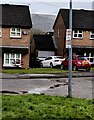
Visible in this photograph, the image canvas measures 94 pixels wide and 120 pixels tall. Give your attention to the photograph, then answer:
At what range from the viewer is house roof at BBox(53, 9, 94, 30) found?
42.0m

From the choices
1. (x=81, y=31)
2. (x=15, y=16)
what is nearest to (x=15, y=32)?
(x=15, y=16)

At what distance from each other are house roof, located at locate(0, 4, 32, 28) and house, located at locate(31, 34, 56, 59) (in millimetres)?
7050

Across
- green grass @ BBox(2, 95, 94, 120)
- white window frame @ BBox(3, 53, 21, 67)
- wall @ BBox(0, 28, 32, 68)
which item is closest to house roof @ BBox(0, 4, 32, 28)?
wall @ BBox(0, 28, 32, 68)

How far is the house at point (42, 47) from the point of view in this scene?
4584 cm

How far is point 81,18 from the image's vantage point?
142 feet

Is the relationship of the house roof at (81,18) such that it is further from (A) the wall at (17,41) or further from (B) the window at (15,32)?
(B) the window at (15,32)

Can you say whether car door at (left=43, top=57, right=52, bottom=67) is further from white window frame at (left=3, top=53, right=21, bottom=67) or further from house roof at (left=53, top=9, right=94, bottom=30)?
house roof at (left=53, top=9, right=94, bottom=30)

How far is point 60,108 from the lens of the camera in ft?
29.7

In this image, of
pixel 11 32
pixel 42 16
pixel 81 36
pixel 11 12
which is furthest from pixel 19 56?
pixel 42 16

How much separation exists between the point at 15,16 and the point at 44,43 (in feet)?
26.9

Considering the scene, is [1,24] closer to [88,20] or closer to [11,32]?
[11,32]

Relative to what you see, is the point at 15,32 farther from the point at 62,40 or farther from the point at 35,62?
the point at 62,40

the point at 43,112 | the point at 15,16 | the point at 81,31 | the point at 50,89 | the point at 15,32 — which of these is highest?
the point at 15,16

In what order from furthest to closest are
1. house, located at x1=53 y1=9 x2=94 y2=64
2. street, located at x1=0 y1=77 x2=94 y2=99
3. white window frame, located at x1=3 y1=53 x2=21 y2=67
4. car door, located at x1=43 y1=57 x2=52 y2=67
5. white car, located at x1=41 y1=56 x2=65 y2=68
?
house, located at x1=53 y1=9 x2=94 y2=64
car door, located at x1=43 y1=57 x2=52 y2=67
white car, located at x1=41 y1=56 x2=65 y2=68
white window frame, located at x1=3 y1=53 x2=21 y2=67
street, located at x1=0 y1=77 x2=94 y2=99
